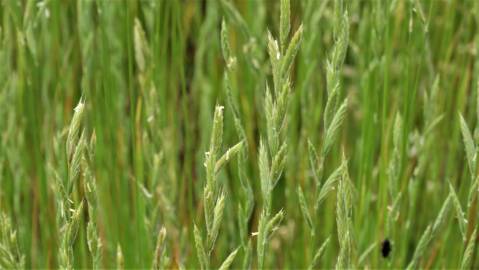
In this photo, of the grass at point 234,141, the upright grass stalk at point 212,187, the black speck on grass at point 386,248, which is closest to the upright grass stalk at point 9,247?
the grass at point 234,141

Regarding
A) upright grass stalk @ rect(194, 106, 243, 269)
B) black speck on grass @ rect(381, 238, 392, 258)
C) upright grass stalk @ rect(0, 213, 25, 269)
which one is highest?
upright grass stalk @ rect(194, 106, 243, 269)

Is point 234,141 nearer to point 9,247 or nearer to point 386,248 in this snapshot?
point 386,248

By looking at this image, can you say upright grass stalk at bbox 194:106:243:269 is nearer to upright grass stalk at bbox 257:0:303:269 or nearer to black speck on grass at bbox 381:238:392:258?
upright grass stalk at bbox 257:0:303:269

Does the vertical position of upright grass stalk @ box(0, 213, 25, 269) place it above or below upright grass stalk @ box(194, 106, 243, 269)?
below

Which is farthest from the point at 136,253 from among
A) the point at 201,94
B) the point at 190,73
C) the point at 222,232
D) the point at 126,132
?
the point at 190,73

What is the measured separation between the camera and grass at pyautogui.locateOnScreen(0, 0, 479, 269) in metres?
1.07

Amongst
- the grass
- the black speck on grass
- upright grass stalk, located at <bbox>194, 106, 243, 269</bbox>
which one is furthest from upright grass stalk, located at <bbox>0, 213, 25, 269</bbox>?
the black speck on grass

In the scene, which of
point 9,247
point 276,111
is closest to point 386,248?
point 276,111

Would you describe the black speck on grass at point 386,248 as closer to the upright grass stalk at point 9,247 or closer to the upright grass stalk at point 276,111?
the upright grass stalk at point 276,111

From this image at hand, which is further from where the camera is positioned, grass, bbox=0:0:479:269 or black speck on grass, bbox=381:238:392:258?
black speck on grass, bbox=381:238:392:258

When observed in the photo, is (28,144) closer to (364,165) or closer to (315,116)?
(315,116)

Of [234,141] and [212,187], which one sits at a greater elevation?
[212,187]

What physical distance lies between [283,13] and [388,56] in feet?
1.52

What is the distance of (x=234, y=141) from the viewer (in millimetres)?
1852
